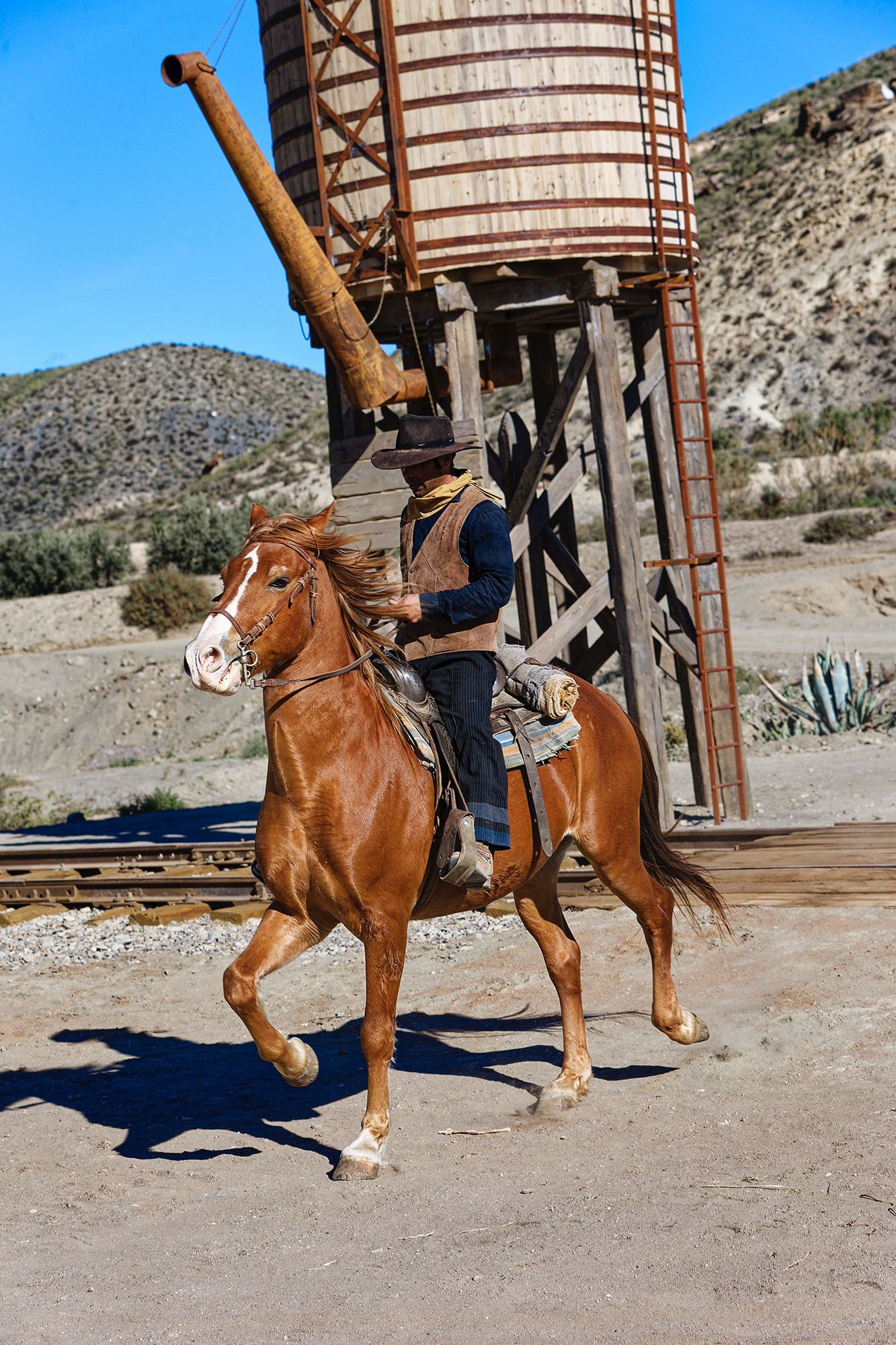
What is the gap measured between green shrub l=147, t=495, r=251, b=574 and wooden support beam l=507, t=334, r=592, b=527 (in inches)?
1028

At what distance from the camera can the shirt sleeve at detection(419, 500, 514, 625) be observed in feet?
19.2

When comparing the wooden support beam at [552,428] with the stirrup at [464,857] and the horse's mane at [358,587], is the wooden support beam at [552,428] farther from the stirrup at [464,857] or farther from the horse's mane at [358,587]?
the stirrup at [464,857]

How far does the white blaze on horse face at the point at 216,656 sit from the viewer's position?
4871mm

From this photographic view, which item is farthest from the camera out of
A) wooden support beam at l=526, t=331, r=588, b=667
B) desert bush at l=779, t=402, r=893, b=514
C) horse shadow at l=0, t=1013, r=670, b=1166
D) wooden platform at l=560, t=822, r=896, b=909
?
desert bush at l=779, t=402, r=893, b=514

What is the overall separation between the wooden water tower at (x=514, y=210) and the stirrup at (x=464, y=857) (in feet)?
18.6

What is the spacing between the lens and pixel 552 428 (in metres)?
12.4

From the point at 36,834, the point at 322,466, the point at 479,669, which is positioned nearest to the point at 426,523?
the point at 479,669

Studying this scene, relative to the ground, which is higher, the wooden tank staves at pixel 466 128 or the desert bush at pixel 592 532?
the wooden tank staves at pixel 466 128

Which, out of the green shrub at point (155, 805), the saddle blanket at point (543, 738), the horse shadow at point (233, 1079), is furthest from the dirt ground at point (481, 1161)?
the green shrub at point (155, 805)

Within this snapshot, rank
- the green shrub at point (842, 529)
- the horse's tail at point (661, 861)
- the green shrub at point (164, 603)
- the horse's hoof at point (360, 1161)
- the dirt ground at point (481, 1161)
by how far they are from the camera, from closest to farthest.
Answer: the dirt ground at point (481, 1161)
the horse's hoof at point (360, 1161)
the horse's tail at point (661, 861)
the green shrub at point (842, 529)
the green shrub at point (164, 603)

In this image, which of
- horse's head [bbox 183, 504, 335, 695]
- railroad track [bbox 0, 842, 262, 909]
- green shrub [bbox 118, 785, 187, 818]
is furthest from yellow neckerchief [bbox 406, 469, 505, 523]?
green shrub [bbox 118, 785, 187, 818]

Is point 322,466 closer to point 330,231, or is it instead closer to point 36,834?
point 36,834

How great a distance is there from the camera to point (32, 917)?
450 inches

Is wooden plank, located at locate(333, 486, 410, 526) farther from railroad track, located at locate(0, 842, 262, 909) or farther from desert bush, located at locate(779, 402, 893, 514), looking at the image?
desert bush, located at locate(779, 402, 893, 514)
